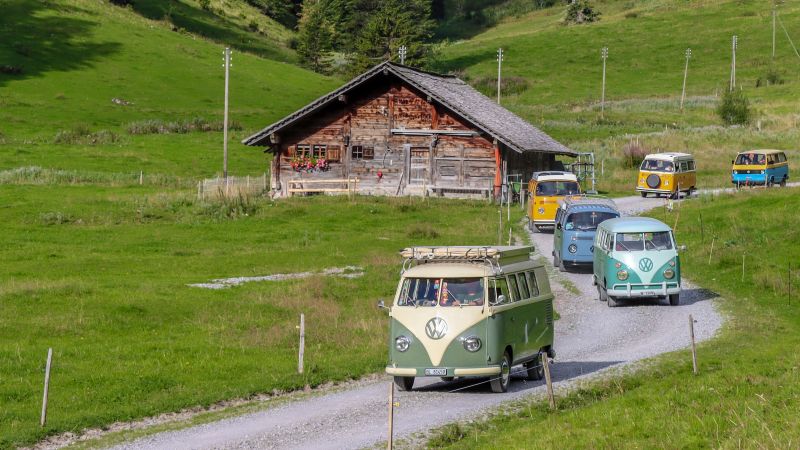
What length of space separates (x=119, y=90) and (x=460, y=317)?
85.3 meters

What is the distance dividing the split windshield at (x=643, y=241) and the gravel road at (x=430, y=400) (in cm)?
175

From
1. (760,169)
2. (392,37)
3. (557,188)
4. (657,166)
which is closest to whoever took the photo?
(557,188)

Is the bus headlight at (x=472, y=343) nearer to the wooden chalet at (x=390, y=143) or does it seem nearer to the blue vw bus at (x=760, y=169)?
the wooden chalet at (x=390, y=143)

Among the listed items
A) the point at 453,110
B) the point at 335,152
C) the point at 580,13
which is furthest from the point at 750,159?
the point at 580,13

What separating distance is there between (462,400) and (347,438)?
10.7 feet

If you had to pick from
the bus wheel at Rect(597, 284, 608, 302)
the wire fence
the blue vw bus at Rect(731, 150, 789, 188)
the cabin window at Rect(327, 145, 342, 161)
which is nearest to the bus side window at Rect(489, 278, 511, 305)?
the bus wheel at Rect(597, 284, 608, 302)

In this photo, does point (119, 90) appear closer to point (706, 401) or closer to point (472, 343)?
point (472, 343)

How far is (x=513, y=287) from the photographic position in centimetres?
2242

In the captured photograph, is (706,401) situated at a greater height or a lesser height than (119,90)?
lesser

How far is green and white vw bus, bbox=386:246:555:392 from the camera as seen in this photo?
21.0 metres

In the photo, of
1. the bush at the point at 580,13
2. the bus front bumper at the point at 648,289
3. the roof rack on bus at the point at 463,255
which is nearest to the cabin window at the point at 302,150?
the bus front bumper at the point at 648,289

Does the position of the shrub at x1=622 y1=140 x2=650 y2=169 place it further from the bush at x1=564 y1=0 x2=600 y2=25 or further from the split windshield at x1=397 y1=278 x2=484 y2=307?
the bush at x1=564 y1=0 x2=600 y2=25

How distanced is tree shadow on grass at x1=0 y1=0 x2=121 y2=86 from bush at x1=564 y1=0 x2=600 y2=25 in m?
81.9

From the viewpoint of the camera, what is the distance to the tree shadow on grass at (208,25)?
134875mm
